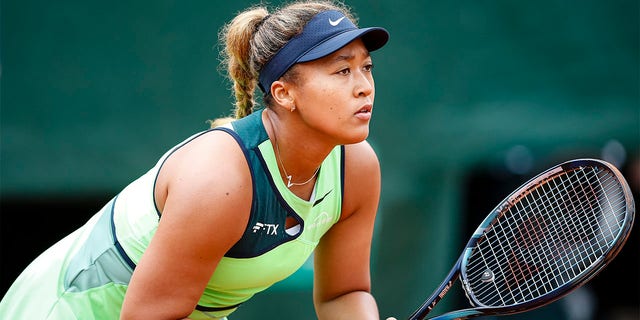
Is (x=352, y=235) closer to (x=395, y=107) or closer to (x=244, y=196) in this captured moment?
(x=244, y=196)

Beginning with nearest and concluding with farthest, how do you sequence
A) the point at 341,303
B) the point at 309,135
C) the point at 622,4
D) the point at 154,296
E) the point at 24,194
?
the point at 154,296 < the point at 309,135 < the point at 341,303 < the point at 24,194 < the point at 622,4

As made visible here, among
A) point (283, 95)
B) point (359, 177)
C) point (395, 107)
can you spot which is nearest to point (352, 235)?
point (359, 177)

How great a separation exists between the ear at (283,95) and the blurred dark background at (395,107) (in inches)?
95.8

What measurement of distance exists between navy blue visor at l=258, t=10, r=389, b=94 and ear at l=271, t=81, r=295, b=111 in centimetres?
2

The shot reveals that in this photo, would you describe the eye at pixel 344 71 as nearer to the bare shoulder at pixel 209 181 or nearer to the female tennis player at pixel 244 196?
the female tennis player at pixel 244 196

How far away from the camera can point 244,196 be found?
6.93 ft

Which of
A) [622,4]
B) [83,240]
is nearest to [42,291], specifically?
[83,240]

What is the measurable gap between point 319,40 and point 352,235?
0.58 metres

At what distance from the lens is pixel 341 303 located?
8.41 ft

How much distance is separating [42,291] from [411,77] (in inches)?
109

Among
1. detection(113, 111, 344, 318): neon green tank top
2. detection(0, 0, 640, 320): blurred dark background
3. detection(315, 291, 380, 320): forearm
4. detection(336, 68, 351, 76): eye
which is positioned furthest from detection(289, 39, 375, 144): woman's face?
detection(0, 0, 640, 320): blurred dark background

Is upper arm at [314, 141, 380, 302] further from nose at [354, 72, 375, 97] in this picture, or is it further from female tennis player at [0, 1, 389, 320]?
nose at [354, 72, 375, 97]

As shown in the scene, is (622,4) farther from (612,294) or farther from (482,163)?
(612,294)

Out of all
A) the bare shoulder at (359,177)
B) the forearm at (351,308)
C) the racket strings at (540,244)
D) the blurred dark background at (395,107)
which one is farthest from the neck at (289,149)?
the blurred dark background at (395,107)
